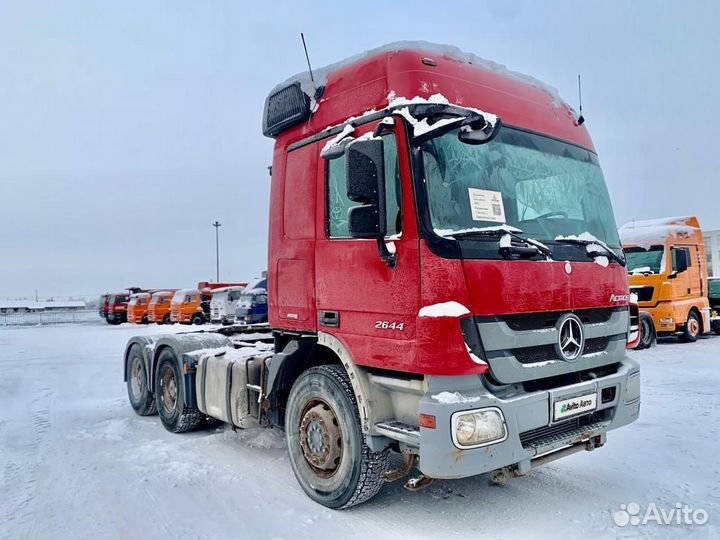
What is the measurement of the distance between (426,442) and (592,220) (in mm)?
2335

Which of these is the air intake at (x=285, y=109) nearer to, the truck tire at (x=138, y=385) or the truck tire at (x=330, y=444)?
the truck tire at (x=330, y=444)

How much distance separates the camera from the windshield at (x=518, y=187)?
365 cm

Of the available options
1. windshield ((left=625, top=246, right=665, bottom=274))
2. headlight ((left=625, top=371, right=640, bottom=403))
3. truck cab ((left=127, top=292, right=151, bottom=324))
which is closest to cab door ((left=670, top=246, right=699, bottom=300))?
windshield ((left=625, top=246, right=665, bottom=274))

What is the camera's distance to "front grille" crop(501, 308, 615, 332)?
3.62m

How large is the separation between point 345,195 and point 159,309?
27920mm

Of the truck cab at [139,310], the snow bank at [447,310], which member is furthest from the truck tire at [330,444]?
the truck cab at [139,310]

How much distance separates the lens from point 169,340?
7.09 metres

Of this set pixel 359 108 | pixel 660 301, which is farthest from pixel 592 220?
pixel 660 301

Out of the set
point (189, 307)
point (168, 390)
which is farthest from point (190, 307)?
point (168, 390)

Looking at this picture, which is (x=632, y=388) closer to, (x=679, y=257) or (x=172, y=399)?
(x=172, y=399)

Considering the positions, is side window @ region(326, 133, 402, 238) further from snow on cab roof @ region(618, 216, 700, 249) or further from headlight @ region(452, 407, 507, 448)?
snow on cab roof @ region(618, 216, 700, 249)

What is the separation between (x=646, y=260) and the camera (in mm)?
14086

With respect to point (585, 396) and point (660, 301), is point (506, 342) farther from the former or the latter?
point (660, 301)

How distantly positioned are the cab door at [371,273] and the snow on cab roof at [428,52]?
609mm
